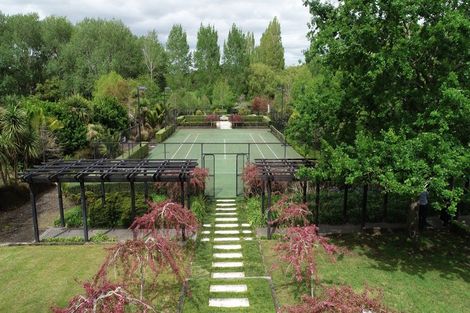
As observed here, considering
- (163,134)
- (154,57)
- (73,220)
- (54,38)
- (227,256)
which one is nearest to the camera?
(227,256)

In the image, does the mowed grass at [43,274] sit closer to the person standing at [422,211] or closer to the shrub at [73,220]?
the shrub at [73,220]

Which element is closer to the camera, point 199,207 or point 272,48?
point 199,207

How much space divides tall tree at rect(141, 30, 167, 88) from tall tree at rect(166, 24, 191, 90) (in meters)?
2.09

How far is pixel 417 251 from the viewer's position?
1341 centimetres

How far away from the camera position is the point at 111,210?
16109mm

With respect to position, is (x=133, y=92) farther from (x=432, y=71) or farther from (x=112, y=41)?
(x=432, y=71)

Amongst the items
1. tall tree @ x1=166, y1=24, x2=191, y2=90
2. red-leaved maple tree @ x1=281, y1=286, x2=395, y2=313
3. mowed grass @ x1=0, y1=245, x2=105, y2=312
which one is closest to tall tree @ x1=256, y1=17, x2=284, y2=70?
tall tree @ x1=166, y1=24, x2=191, y2=90

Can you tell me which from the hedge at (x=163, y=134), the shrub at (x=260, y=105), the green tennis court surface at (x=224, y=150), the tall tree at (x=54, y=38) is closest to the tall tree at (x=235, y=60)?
the shrub at (x=260, y=105)

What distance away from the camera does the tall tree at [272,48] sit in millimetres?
82188

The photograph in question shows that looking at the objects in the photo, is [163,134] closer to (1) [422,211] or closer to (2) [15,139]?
(2) [15,139]

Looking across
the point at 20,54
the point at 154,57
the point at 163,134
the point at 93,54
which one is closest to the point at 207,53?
the point at 154,57

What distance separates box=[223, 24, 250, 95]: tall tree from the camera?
258 feet

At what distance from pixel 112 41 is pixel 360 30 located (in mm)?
59176

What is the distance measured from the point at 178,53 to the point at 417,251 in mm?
76858
